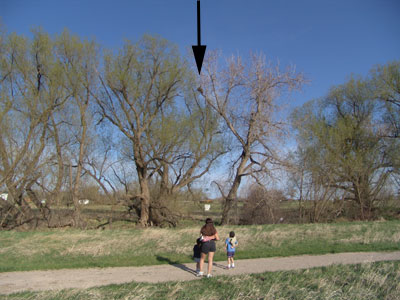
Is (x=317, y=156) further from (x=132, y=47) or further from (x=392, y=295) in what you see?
(x=392, y=295)

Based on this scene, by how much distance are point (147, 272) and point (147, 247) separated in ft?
12.1

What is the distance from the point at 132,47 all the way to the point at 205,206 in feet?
42.3

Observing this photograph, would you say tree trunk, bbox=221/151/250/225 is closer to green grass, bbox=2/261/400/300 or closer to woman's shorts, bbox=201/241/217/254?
woman's shorts, bbox=201/241/217/254

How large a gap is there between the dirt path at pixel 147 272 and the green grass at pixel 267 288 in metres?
0.70

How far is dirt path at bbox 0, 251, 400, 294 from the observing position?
7.32 m

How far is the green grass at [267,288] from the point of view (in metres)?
5.99

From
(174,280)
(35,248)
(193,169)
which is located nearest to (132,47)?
(193,169)

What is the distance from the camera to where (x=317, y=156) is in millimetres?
24047

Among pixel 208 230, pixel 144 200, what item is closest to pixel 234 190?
pixel 144 200

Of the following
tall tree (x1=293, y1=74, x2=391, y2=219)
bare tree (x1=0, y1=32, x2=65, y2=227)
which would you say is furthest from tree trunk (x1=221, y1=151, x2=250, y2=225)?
bare tree (x1=0, y1=32, x2=65, y2=227)

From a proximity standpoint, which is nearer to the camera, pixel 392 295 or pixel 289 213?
pixel 392 295

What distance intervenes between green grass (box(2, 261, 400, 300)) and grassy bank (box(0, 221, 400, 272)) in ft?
9.45

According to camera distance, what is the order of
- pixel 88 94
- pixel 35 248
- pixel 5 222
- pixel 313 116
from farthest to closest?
pixel 313 116 < pixel 88 94 < pixel 5 222 < pixel 35 248

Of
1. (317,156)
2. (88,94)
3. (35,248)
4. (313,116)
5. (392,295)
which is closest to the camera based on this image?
(392,295)
